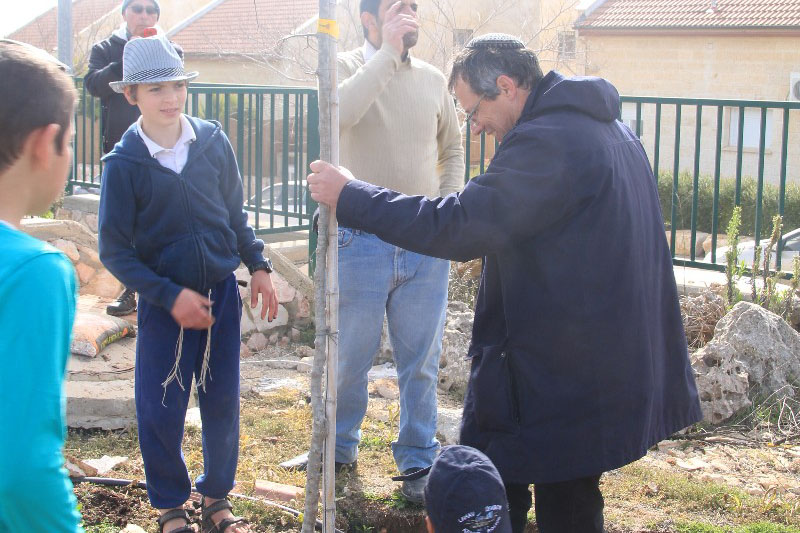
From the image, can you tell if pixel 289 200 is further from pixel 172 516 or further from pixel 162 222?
pixel 172 516

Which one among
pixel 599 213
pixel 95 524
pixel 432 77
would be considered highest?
pixel 432 77

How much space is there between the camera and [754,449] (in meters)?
4.93

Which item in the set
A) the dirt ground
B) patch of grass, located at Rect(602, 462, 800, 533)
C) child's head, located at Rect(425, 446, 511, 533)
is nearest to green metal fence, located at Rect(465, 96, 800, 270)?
the dirt ground

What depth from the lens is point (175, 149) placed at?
3.44 meters

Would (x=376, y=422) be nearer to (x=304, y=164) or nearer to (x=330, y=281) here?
(x=330, y=281)

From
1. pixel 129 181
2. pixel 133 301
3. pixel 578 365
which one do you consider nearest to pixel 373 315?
pixel 129 181

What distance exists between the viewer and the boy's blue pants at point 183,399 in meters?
3.43

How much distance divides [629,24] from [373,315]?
26.8m

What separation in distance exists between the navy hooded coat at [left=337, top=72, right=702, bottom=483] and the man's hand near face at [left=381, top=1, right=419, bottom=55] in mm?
989

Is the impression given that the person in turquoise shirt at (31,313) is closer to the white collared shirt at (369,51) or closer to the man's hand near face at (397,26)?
the man's hand near face at (397,26)

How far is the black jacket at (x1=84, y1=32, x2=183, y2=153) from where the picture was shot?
20.9ft

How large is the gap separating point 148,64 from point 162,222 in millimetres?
581

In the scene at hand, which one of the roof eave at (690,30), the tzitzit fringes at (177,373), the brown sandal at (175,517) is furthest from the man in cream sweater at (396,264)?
the roof eave at (690,30)

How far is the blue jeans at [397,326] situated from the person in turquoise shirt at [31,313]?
2.20 m
